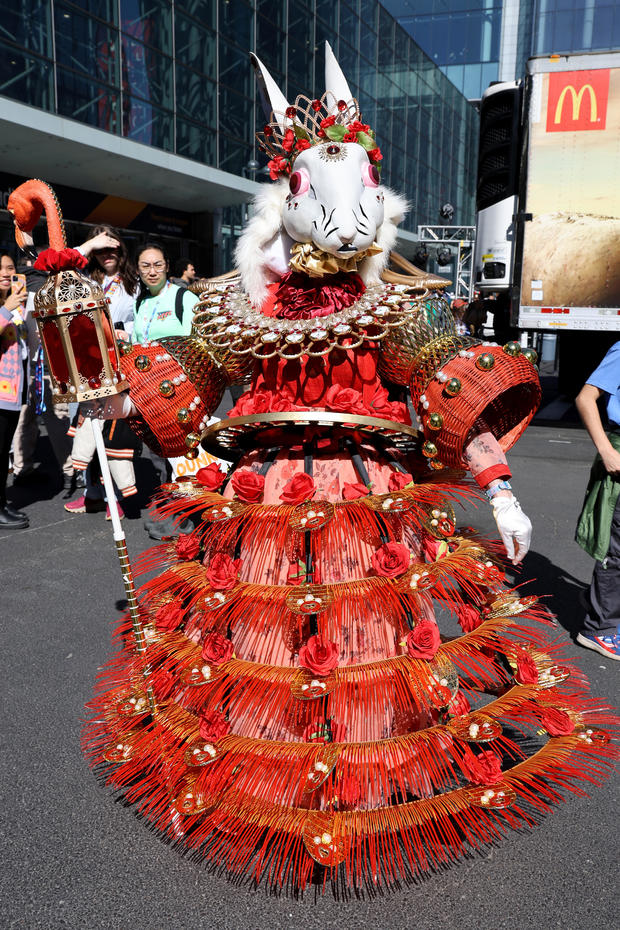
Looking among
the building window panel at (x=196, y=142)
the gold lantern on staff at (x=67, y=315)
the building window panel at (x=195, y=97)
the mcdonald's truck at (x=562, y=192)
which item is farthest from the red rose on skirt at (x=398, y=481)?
the building window panel at (x=195, y=97)

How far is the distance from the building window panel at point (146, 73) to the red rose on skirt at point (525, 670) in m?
15.6

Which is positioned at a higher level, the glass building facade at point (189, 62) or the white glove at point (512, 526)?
the glass building facade at point (189, 62)

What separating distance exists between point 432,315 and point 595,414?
1518 millimetres

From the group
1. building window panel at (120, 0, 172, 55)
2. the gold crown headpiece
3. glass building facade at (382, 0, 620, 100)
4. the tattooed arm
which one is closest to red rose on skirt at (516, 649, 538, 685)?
the tattooed arm

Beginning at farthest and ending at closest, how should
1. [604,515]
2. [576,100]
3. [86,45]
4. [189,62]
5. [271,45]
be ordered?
1. [271,45]
2. [189,62]
3. [86,45]
4. [576,100]
5. [604,515]

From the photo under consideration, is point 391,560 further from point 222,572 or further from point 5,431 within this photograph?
point 5,431

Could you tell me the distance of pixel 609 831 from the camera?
90.4 inches

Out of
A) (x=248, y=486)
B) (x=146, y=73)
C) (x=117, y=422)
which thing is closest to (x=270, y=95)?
(x=248, y=486)

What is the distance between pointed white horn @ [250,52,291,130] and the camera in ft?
7.54

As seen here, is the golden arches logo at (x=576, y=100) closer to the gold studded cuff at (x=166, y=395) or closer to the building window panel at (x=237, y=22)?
the gold studded cuff at (x=166, y=395)

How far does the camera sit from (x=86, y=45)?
13.8 m

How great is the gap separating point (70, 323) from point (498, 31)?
45227 millimetres

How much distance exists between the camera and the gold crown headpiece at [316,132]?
221 centimetres

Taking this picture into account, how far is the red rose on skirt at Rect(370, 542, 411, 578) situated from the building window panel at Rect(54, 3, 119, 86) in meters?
14.2
